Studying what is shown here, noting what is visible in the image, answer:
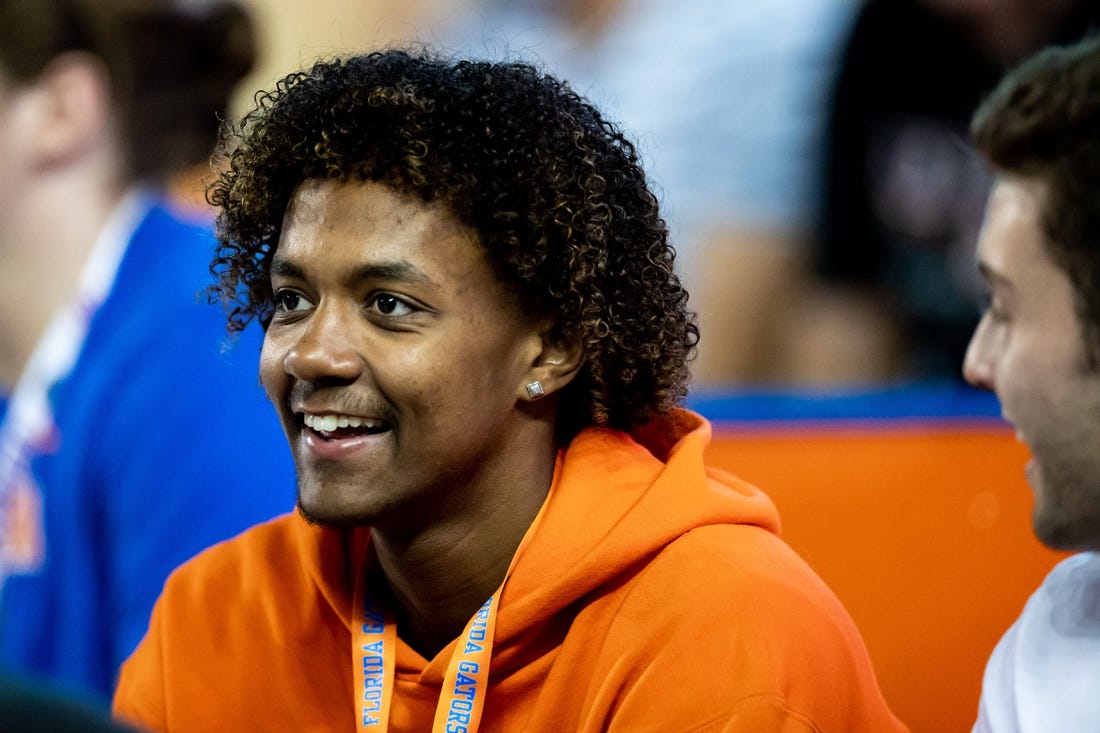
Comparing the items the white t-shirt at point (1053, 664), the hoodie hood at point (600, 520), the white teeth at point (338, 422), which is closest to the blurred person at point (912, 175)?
the hoodie hood at point (600, 520)

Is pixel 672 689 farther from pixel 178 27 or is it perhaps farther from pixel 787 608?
pixel 178 27

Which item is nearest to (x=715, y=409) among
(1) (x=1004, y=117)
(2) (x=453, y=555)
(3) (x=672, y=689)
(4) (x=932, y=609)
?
(4) (x=932, y=609)

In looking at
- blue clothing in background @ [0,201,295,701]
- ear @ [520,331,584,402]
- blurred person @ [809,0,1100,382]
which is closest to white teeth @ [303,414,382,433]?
ear @ [520,331,584,402]

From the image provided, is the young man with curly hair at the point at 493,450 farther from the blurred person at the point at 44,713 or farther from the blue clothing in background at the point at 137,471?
the blurred person at the point at 44,713

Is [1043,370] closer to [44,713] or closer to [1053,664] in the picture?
[1053,664]

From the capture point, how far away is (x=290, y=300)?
2051 mm

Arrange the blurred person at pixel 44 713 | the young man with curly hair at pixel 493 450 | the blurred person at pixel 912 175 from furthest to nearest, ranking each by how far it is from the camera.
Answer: the blurred person at pixel 912 175 < the young man with curly hair at pixel 493 450 < the blurred person at pixel 44 713

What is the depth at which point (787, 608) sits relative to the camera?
185 cm

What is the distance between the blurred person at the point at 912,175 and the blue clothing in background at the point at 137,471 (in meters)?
1.78

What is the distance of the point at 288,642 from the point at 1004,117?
1267mm

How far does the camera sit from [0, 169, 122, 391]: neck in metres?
2.83

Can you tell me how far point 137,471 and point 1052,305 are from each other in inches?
66.8

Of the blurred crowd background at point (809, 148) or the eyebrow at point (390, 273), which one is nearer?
the eyebrow at point (390, 273)

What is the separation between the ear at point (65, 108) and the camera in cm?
274
